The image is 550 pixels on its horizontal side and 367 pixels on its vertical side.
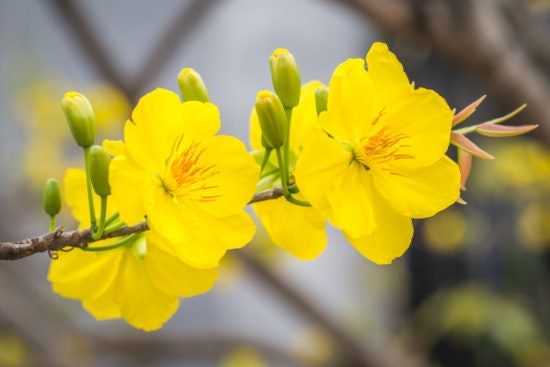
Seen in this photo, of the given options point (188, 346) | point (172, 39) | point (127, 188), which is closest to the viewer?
point (127, 188)

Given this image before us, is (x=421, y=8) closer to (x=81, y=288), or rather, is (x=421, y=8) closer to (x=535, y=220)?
(x=81, y=288)

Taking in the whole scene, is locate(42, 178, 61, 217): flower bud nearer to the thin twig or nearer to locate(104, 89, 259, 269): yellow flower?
locate(104, 89, 259, 269): yellow flower

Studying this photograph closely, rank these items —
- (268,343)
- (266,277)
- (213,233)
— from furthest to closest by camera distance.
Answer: (268,343)
(266,277)
(213,233)

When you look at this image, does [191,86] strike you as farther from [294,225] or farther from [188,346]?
[188,346]

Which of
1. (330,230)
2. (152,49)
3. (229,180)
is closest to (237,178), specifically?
(229,180)

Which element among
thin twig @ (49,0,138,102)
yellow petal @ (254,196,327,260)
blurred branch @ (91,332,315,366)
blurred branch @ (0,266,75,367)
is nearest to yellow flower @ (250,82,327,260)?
yellow petal @ (254,196,327,260)

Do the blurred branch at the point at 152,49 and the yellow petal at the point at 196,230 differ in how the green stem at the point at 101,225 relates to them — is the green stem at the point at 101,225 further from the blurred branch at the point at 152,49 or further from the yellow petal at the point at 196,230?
the blurred branch at the point at 152,49

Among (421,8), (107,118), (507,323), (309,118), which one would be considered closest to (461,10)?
(421,8)
